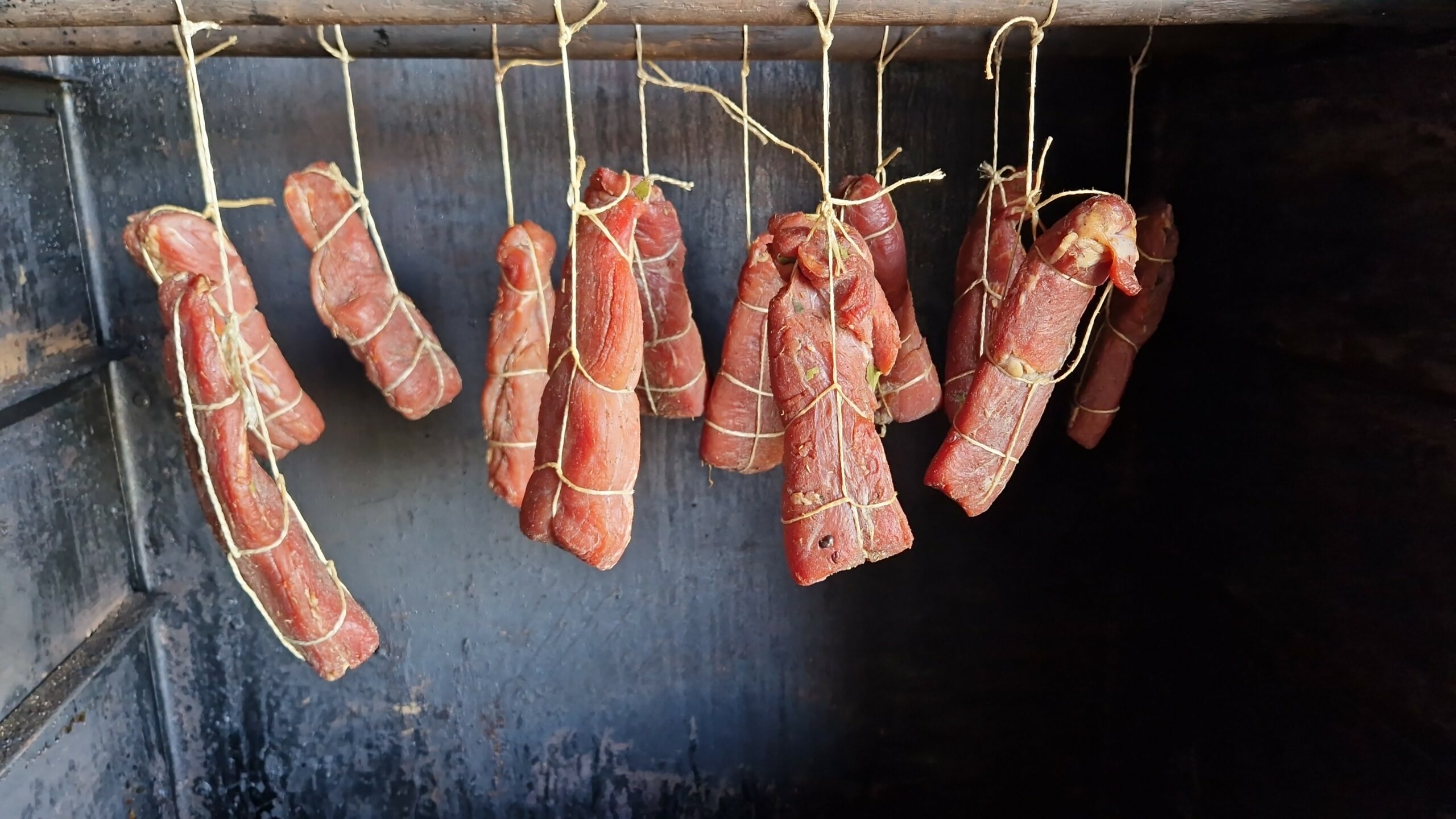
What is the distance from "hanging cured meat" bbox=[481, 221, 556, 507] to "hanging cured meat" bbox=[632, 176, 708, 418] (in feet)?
0.71

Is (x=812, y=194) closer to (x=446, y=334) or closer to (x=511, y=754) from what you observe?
(x=446, y=334)

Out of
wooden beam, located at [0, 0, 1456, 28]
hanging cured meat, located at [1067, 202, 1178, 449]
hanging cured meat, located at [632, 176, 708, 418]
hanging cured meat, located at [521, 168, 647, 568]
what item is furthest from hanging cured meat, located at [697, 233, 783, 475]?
hanging cured meat, located at [1067, 202, 1178, 449]

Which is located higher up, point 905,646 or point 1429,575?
point 1429,575

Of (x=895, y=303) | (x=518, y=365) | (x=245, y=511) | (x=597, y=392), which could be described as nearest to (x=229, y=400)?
(x=245, y=511)

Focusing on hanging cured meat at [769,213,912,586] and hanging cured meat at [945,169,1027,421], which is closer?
hanging cured meat at [769,213,912,586]

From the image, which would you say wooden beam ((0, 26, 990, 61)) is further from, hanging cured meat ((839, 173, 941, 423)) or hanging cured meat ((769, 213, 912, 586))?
hanging cured meat ((769, 213, 912, 586))

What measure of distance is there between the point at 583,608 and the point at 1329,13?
2.51 m

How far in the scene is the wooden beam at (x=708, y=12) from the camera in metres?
1.61

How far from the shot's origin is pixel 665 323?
227cm

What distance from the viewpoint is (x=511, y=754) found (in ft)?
10.7

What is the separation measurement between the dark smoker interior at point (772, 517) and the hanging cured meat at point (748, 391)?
76cm

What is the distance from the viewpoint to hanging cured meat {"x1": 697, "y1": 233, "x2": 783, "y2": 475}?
2.10m

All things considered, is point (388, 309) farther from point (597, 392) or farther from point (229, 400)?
point (597, 392)

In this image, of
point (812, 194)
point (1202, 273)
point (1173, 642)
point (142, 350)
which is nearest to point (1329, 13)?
point (1202, 273)
